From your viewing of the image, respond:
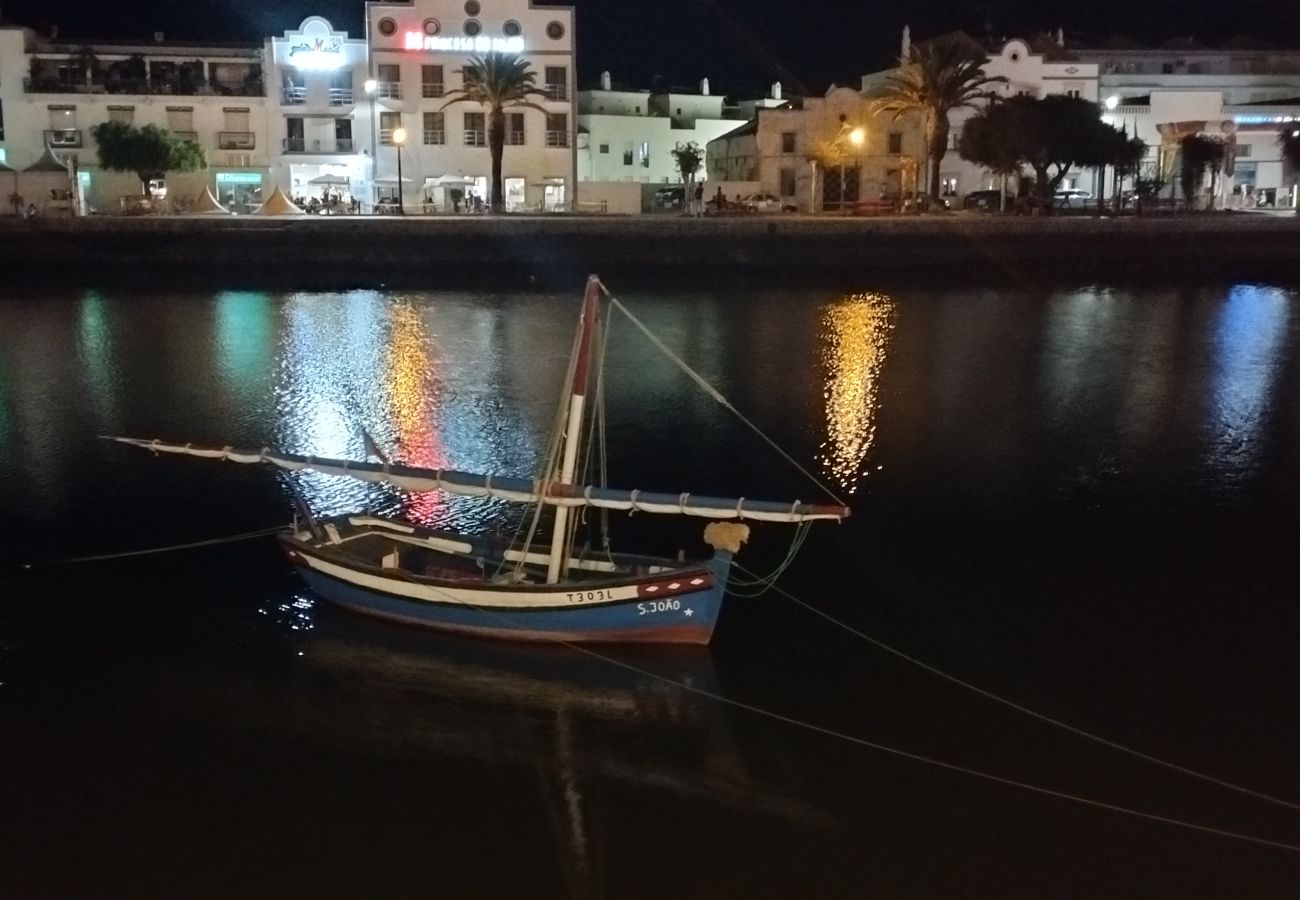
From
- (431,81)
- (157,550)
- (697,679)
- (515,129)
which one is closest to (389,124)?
(431,81)

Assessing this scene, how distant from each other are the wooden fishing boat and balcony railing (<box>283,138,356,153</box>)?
164ft

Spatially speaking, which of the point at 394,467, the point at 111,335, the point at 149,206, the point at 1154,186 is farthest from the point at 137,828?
the point at 1154,186

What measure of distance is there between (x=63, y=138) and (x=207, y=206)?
687 cm

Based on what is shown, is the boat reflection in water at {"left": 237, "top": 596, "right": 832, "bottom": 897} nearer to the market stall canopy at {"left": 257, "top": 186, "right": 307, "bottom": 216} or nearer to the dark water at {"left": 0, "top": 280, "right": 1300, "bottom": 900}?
the dark water at {"left": 0, "top": 280, "right": 1300, "bottom": 900}

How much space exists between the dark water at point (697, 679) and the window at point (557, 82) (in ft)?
118

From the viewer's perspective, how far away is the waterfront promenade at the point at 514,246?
5100 cm

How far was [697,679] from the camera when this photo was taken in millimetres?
13336

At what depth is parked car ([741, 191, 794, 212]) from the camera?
65.1m

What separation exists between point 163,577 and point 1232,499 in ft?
52.3

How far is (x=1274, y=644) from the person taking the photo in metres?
14.3

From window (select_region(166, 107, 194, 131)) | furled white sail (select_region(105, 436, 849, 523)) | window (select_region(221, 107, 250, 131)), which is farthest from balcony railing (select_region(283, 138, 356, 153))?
furled white sail (select_region(105, 436, 849, 523))

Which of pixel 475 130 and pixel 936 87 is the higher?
pixel 936 87

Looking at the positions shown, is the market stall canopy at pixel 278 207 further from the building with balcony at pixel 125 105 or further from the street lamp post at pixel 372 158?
the building with balcony at pixel 125 105

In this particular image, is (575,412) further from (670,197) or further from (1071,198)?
(1071,198)
